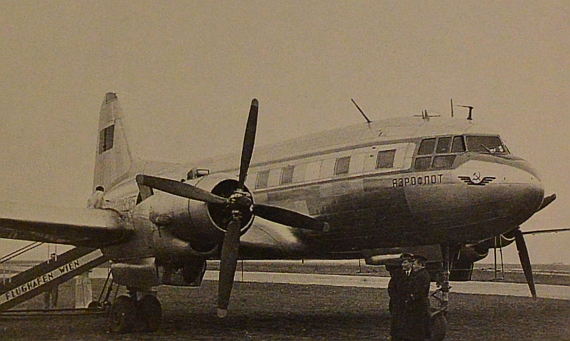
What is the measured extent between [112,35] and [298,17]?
131 inches

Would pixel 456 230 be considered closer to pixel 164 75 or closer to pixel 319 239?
pixel 319 239

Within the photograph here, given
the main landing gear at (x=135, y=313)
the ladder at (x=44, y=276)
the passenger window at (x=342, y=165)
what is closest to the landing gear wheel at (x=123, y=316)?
the main landing gear at (x=135, y=313)

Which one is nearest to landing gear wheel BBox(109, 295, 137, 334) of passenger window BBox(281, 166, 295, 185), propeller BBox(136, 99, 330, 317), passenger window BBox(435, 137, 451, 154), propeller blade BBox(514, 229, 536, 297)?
propeller BBox(136, 99, 330, 317)

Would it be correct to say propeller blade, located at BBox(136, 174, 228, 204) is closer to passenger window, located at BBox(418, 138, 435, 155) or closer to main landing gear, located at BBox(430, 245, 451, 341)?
passenger window, located at BBox(418, 138, 435, 155)

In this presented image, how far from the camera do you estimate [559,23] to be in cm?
904

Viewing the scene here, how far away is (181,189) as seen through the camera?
9.16m

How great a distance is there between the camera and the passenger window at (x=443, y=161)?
899 cm

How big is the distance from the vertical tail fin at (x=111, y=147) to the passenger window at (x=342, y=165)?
7.27m

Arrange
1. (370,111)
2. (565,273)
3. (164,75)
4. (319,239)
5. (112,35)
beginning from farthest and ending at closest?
(565,273)
(370,111)
(164,75)
(112,35)
(319,239)

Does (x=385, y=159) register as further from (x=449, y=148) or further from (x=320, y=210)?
(x=320, y=210)

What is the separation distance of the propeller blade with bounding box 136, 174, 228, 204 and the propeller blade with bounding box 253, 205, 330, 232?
2.53 feet

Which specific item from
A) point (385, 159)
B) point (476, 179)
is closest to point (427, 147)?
point (385, 159)

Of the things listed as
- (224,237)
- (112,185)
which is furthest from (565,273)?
(224,237)

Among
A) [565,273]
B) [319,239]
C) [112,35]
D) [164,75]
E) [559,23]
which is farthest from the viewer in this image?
[565,273]
